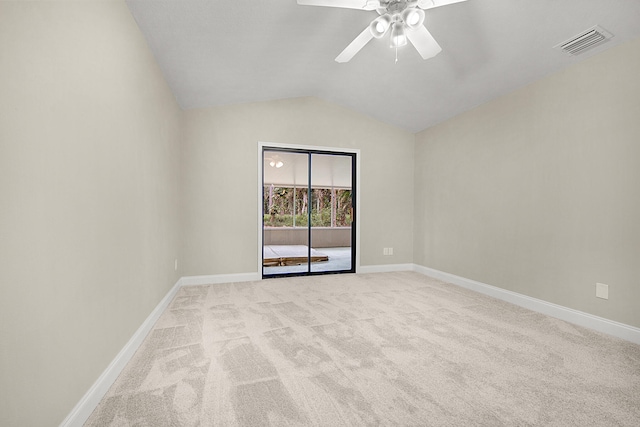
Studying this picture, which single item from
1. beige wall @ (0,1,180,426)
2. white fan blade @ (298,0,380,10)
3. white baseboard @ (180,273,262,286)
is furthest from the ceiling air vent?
white baseboard @ (180,273,262,286)

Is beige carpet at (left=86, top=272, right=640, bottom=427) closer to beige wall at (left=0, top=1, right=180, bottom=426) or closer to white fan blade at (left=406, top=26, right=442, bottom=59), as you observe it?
beige wall at (left=0, top=1, right=180, bottom=426)

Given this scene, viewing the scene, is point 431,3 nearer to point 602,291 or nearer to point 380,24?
point 380,24

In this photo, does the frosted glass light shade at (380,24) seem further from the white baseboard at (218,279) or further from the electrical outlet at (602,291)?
the white baseboard at (218,279)

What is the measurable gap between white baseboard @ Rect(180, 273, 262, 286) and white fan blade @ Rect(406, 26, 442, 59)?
11.3 feet

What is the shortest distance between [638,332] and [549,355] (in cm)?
86

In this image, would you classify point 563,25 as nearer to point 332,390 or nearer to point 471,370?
point 471,370

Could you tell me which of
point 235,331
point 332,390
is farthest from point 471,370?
point 235,331

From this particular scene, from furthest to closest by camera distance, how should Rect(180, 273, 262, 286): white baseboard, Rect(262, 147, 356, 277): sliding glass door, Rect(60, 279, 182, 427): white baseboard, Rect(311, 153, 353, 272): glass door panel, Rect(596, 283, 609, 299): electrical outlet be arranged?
Rect(262, 147, 356, 277): sliding glass door
Rect(311, 153, 353, 272): glass door panel
Rect(180, 273, 262, 286): white baseboard
Rect(596, 283, 609, 299): electrical outlet
Rect(60, 279, 182, 427): white baseboard

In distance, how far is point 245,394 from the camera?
162 cm

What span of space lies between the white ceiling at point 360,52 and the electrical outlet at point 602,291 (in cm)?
201

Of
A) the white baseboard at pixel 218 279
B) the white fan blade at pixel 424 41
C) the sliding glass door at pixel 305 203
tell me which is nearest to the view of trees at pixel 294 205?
the sliding glass door at pixel 305 203

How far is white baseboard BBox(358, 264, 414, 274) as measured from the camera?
4.81 m

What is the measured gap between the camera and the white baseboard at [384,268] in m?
Answer: 4.81

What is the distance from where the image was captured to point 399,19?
210 cm
